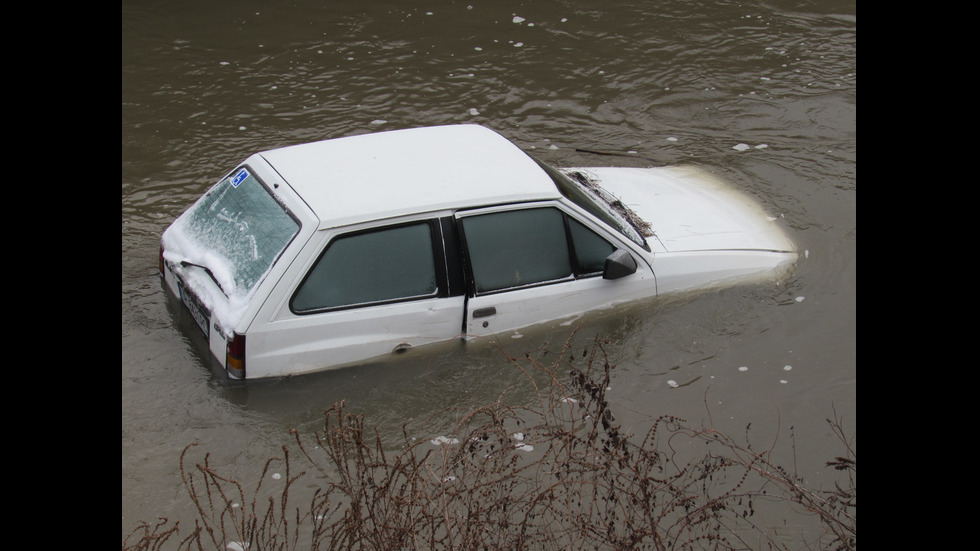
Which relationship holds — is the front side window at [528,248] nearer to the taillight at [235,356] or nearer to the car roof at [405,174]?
the car roof at [405,174]

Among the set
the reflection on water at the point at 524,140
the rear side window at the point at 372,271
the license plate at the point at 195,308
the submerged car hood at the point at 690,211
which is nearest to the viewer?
the rear side window at the point at 372,271

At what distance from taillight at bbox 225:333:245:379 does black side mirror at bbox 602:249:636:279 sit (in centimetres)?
230

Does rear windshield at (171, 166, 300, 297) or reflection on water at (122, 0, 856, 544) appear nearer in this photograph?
rear windshield at (171, 166, 300, 297)

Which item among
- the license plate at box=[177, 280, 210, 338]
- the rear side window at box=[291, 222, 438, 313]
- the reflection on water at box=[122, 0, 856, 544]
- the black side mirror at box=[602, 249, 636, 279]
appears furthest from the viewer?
the black side mirror at box=[602, 249, 636, 279]

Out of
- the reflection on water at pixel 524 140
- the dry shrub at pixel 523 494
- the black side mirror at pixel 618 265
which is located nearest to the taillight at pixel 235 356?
the reflection on water at pixel 524 140

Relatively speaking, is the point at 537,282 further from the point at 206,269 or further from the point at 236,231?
the point at 206,269

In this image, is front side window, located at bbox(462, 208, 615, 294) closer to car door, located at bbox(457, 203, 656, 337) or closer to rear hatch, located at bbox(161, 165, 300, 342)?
car door, located at bbox(457, 203, 656, 337)

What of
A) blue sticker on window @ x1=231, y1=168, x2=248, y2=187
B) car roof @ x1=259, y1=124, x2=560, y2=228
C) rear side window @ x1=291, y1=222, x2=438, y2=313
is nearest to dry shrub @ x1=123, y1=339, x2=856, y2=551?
rear side window @ x1=291, y1=222, x2=438, y2=313

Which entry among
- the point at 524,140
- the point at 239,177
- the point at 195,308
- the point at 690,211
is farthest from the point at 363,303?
the point at 524,140

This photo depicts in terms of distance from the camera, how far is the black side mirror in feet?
18.8

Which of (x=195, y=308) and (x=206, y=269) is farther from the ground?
(x=206, y=269)

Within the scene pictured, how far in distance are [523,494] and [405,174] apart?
2.19 m

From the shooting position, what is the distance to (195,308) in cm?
552

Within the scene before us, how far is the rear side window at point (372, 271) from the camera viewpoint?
17.2 feet
